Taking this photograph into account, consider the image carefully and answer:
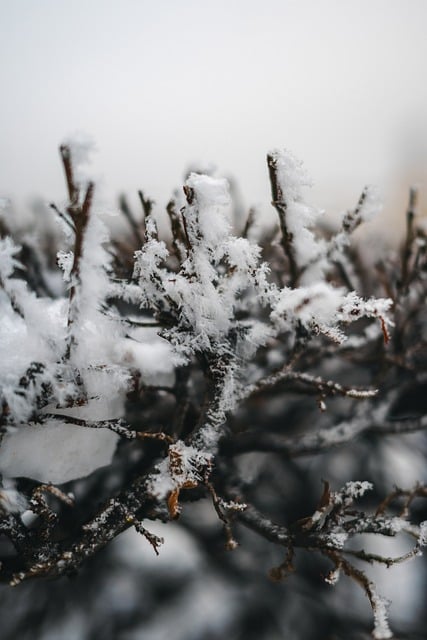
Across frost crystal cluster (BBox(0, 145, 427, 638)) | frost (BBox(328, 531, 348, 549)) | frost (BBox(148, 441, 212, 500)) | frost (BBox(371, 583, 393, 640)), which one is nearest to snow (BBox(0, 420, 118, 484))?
A: frost crystal cluster (BBox(0, 145, 427, 638))

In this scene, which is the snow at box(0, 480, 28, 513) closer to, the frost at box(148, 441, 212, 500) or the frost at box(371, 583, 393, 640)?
the frost at box(148, 441, 212, 500)

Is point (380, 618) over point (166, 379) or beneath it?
beneath

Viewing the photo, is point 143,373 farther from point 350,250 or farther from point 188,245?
point 350,250

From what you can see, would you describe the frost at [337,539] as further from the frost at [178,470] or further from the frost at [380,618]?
the frost at [178,470]

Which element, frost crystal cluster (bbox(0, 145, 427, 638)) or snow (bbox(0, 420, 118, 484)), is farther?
snow (bbox(0, 420, 118, 484))

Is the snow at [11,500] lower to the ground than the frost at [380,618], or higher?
higher

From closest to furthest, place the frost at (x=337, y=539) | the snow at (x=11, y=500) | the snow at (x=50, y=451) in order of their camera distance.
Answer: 1. the snow at (x=11, y=500)
2. the frost at (x=337, y=539)
3. the snow at (x=50, y=451)

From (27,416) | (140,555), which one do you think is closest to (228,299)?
(27,416)

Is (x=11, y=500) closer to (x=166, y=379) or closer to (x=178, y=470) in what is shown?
(x=178, y=470)

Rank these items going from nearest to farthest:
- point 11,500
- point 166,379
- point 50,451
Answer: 1. point 11,500
2. point 50,451
3. point 166,379

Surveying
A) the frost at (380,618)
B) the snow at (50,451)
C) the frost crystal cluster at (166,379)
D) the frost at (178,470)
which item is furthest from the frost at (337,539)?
the snow at (50,451)

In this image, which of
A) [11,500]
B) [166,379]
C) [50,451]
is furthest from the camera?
[166,379]

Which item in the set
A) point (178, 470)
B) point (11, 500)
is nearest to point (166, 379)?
point (178, 470)
